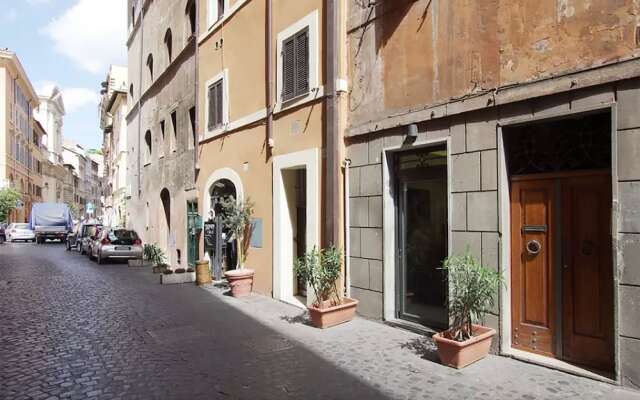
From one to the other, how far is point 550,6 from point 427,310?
13.7ft

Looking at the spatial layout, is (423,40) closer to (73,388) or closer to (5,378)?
(73,388)

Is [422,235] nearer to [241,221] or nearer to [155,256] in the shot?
[241,221]

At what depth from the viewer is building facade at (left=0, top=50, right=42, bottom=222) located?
151ft

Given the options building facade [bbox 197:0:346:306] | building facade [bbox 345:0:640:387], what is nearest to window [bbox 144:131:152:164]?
building facade [bbox 197:0:346:306]

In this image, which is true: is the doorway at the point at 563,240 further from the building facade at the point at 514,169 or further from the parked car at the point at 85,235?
the parked car at the point at 85,235

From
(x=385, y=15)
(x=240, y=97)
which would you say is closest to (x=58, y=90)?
(x=240, y=97)

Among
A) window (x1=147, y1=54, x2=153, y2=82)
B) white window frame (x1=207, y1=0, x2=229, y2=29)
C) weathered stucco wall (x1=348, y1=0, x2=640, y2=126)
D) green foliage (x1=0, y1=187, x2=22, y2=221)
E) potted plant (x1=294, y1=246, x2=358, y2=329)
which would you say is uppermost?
window (x1=147, y1=54, x2=153, y2=82)

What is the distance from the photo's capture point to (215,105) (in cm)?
1289

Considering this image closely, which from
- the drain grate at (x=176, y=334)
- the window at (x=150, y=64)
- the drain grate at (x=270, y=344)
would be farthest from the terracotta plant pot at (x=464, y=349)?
the window at (x=150, y=64)

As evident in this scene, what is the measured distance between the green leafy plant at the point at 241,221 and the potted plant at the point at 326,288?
342 centimetres

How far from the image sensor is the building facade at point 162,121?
1523 centimetres

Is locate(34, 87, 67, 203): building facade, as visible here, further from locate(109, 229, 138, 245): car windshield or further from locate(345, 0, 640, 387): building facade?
locate(345, 0, 640, 387): building facade

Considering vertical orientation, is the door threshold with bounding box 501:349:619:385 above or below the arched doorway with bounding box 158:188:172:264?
below

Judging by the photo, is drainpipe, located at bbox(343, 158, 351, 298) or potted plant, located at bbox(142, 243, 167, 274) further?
potted plant, located at bbox(142, 243, 167, 274)
